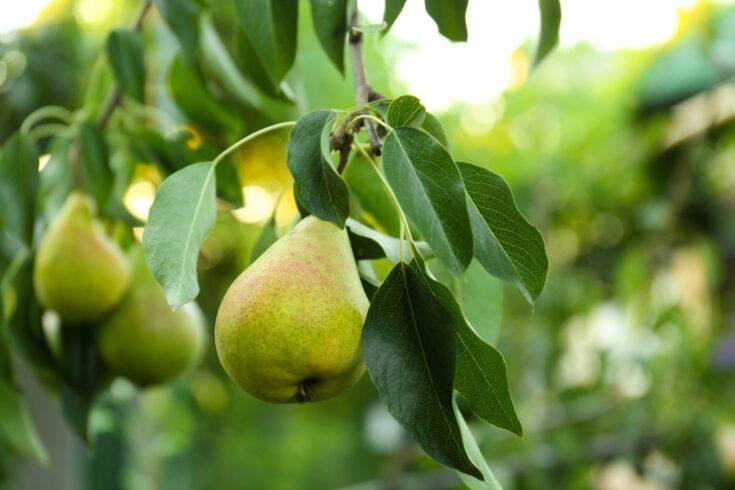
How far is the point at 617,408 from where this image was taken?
1660 millimetres

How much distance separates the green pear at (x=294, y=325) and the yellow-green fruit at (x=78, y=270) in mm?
296

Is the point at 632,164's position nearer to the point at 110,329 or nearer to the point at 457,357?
the point at 110,329

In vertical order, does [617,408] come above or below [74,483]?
above

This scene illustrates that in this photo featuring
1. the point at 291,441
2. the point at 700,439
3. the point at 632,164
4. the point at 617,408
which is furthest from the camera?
the point at 291,441

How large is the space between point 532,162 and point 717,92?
16.5 inches

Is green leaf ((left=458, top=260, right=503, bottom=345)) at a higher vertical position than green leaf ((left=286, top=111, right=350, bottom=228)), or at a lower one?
lower

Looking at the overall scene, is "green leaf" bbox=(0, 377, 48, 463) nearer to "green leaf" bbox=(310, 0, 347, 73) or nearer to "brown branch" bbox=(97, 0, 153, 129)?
"brown branch" bbox=(97, 0, 153, 129)

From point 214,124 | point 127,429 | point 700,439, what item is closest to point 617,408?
point 700,439

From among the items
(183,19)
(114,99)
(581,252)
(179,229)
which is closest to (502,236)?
(179,229)

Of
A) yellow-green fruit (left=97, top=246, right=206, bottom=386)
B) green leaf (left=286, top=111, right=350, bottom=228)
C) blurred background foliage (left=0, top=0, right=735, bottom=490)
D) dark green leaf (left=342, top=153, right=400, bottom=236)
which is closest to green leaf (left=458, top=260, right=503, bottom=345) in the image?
dark green leaf (left=342, top=153, right=400, bottom=236)

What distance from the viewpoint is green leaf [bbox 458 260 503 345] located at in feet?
1.78

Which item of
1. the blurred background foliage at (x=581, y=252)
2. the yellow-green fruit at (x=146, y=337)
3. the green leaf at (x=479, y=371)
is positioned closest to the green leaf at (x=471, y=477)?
the green leaf at (x=479, y=371)

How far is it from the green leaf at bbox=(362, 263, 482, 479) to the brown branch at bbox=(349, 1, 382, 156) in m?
0.07

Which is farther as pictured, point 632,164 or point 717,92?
point 632,164
